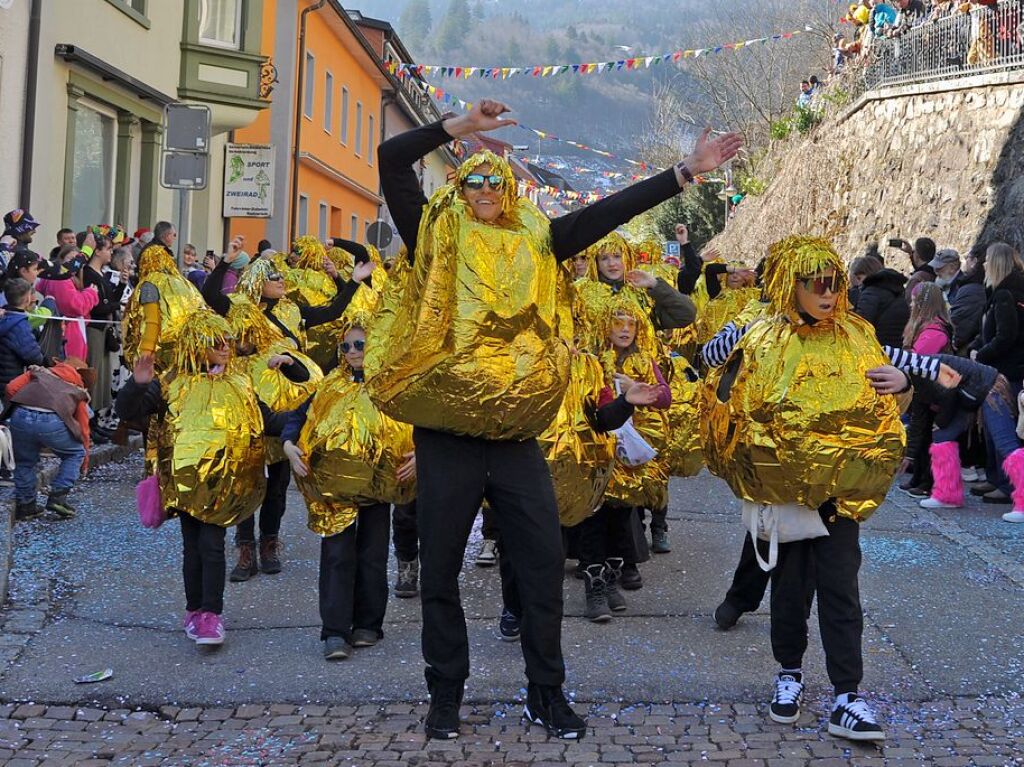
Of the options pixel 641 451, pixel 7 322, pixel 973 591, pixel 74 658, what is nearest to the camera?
pixel 74 658

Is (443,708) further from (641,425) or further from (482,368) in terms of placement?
(641,425)

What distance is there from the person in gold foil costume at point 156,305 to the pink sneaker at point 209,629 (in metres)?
2.98

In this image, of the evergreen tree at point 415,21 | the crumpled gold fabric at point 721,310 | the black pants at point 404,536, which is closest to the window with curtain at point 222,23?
the crumpled gold fabric at point 721,310

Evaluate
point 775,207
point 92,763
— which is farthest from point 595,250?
point 775,207

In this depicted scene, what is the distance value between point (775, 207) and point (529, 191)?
24.0 metres

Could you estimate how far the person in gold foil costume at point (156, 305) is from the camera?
26.6 feet

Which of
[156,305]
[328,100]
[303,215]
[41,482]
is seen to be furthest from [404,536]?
[328,100]

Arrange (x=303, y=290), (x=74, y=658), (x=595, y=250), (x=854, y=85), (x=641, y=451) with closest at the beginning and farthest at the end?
(x=74, y=658) < (x=641, y=451) < (x=595, y=250) < (x=303, y=290) < (x=854, y=85)

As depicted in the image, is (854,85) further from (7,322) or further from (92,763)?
(92,763)

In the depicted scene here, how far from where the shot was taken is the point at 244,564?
653 centimetres

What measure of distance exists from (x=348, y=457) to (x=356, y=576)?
56cm

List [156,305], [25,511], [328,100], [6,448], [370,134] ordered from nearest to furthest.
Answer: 1. [6,448]
2. [25,511]
3. [156,305]
4. [328,100]
5. [370,134]

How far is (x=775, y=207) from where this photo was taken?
102ft

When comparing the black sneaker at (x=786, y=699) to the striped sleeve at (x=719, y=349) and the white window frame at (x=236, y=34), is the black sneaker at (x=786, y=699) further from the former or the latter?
the white window frame at (x=236, y=34)
